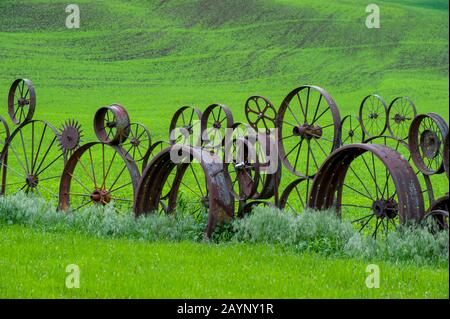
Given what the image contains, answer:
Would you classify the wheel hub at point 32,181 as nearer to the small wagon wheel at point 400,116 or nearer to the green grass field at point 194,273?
the green grass field at point 194,273

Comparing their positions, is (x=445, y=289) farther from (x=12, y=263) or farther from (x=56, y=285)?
(x=12, y=263)

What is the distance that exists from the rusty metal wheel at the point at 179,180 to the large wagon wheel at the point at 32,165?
3.05 metres

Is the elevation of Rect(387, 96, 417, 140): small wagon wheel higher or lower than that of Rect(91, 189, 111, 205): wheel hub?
higher

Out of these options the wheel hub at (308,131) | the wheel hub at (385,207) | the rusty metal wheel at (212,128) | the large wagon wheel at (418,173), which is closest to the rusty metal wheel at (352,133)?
the large wagon wheel at (418,173)

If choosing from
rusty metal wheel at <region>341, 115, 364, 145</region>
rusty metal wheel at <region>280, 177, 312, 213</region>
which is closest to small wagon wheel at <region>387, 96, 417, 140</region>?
rusty metal wheel at <region>341, 115, 364, 145</region>

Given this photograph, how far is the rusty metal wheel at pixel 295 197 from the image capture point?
10859 millimetres

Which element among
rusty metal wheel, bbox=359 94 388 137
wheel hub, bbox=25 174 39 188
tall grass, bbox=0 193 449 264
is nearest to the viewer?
tall grass, bbox=0 193 449 264

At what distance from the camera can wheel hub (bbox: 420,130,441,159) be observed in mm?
9195

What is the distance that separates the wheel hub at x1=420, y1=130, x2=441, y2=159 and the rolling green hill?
20.7 meters

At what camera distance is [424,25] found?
41.3 metres

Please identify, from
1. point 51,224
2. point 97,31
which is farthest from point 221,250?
point 97,31

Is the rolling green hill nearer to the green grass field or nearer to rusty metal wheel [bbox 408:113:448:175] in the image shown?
rusty metal wheel [bbox 408:113:448:175]

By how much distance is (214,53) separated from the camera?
38.6 metres

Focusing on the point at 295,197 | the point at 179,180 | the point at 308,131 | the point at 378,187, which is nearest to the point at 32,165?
the point at 179,180
